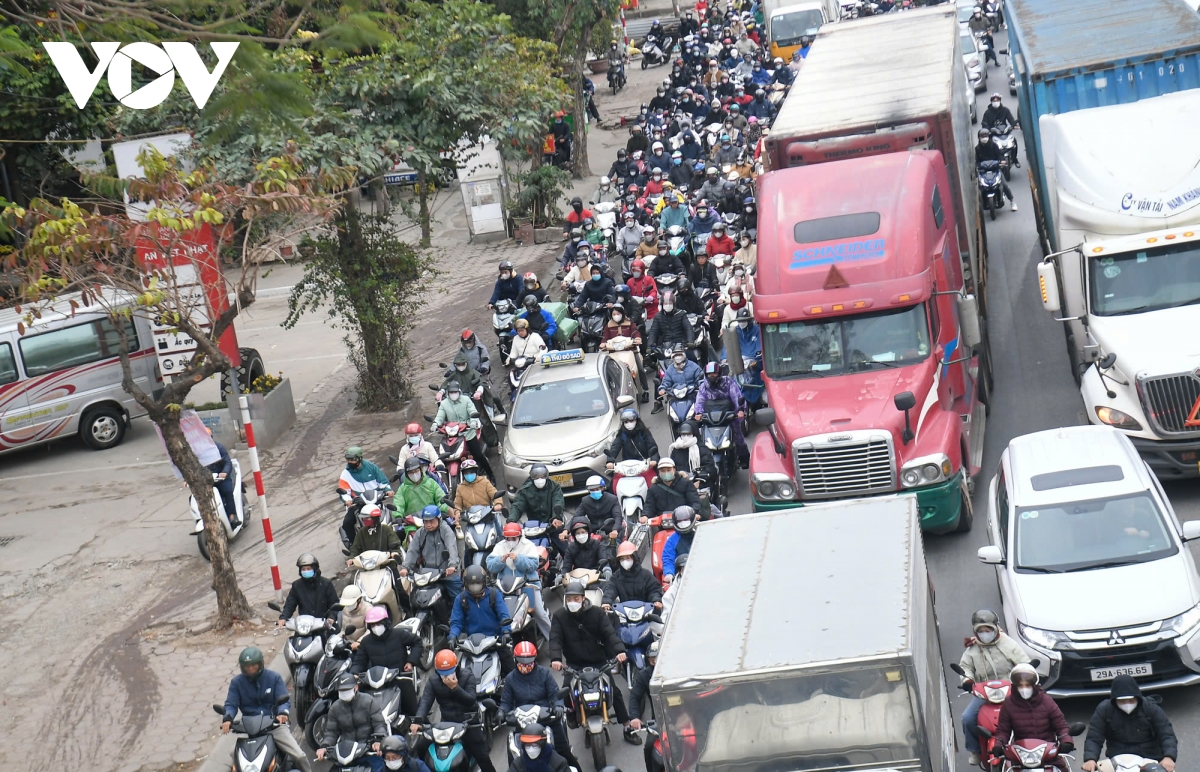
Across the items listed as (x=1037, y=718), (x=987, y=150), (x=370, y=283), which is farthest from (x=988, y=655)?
(x=987, y=150)

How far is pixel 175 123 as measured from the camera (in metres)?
20.0

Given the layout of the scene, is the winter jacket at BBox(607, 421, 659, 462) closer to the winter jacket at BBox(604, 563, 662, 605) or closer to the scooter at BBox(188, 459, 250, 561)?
the winter jacket at BBox(604, 563, 662, 605)

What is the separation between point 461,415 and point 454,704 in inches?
287

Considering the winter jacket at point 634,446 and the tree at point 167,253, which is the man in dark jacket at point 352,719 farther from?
the winter jacket at point 634,446

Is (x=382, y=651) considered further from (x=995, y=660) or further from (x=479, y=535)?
(x=995, y=660)

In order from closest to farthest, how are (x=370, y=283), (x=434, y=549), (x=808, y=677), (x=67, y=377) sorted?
Result: (x=808, y=677), (x=434, y=549), (x=370, y=283), (x=67, y=377)

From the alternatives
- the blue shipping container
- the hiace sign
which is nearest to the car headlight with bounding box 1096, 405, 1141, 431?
the blue shipping container

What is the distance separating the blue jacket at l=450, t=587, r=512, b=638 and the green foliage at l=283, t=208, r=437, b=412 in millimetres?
9002

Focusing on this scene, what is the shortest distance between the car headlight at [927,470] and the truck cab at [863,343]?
14 mm

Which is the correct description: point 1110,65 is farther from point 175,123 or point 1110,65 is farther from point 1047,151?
point 175,123

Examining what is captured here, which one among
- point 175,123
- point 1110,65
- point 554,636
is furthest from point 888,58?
point 554,636

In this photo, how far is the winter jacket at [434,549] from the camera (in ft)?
49.1

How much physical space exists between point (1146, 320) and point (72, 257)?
11117mm

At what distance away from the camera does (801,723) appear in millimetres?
8727
